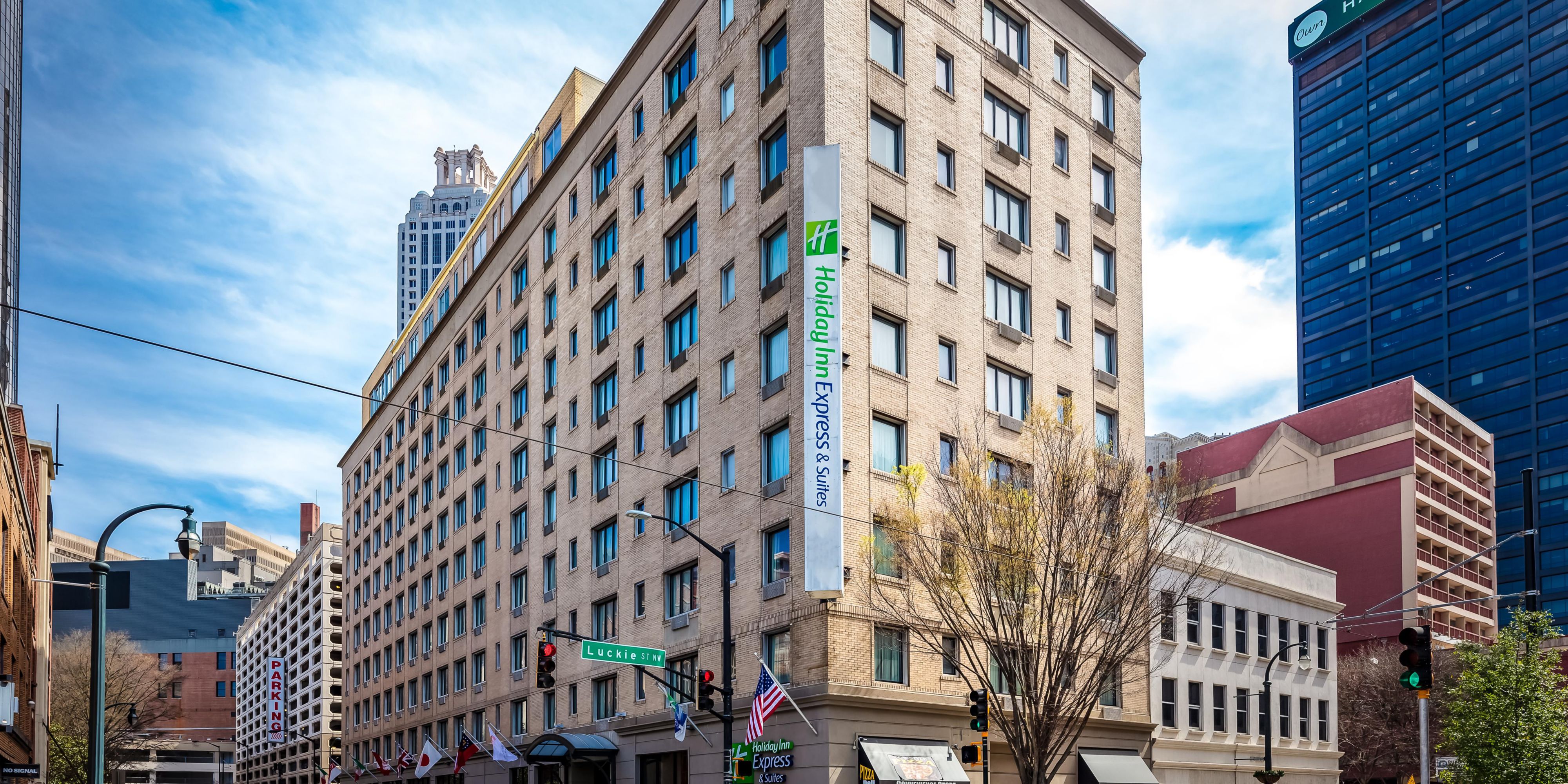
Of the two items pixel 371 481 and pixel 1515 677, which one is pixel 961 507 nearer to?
pixel 1515 677

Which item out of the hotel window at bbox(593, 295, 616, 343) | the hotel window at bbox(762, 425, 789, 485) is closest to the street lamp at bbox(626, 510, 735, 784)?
the hotel window at bbox(762, 425, 789, 485)

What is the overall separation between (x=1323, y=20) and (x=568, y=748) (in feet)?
525

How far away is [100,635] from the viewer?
24.3 meters

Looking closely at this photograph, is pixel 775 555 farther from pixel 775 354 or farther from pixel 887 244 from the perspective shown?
pixel 887 244

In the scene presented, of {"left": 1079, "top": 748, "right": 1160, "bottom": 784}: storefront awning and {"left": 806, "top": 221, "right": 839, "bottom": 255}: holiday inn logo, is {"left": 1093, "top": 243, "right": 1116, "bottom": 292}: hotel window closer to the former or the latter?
{"left": 806, "top": 221, "right": 839, "bottom": 255}: holiday inn logo

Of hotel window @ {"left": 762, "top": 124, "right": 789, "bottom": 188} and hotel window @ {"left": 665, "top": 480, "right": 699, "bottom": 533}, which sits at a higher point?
hotel window @ {"left": 762, "top": 124, "right": 789, "bottom": 188}

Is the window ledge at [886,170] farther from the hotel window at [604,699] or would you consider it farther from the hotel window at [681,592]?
the hotel window at [604,699]

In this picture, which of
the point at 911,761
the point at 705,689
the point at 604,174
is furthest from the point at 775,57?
the point at 911,761

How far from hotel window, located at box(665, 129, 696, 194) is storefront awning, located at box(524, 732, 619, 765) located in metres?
20.7

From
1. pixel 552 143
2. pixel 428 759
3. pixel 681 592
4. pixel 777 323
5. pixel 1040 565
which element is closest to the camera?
pixel 1040 565

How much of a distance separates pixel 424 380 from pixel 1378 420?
68.2 metres

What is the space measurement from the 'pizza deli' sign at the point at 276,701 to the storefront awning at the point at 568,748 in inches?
3942

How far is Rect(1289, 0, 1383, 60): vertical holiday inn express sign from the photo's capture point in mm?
169500

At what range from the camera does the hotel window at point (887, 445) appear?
39.4 metres
